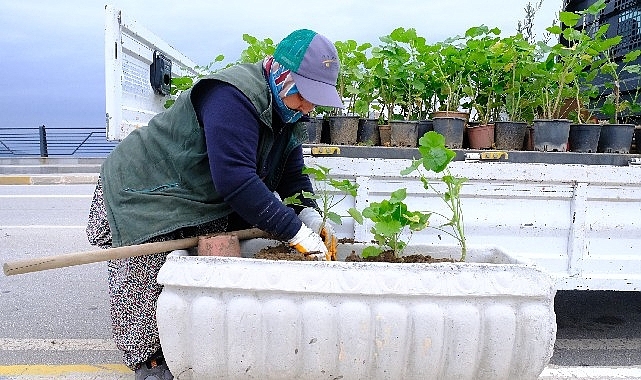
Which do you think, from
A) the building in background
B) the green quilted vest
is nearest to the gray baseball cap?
the green quilted vest

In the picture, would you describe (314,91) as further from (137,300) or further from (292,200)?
(137,300)

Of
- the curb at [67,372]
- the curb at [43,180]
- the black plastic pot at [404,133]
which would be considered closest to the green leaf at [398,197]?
the black plastic pot at [404,133]

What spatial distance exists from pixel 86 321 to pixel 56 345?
349 mm

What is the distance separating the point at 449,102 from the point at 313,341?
1949mm

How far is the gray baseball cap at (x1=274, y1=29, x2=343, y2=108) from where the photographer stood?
70.2 inches

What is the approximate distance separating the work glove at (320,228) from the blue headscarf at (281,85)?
43 centimetres

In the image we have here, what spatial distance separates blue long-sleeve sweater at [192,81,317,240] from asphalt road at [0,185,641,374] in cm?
127

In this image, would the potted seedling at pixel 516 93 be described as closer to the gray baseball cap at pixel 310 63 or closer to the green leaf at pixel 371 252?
the green leaf at pixel 371 252

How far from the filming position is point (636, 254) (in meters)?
2.52

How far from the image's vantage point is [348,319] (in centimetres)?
155

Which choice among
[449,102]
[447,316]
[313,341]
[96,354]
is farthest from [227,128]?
[449,102]

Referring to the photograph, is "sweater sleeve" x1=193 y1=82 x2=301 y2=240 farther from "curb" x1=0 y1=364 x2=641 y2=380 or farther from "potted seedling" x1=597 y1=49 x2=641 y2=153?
"potted seedling" x1=597 y1=49 x2=641 y2=153

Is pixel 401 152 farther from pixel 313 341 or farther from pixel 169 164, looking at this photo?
pixel 313 341

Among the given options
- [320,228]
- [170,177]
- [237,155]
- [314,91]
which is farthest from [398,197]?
[170,177]
